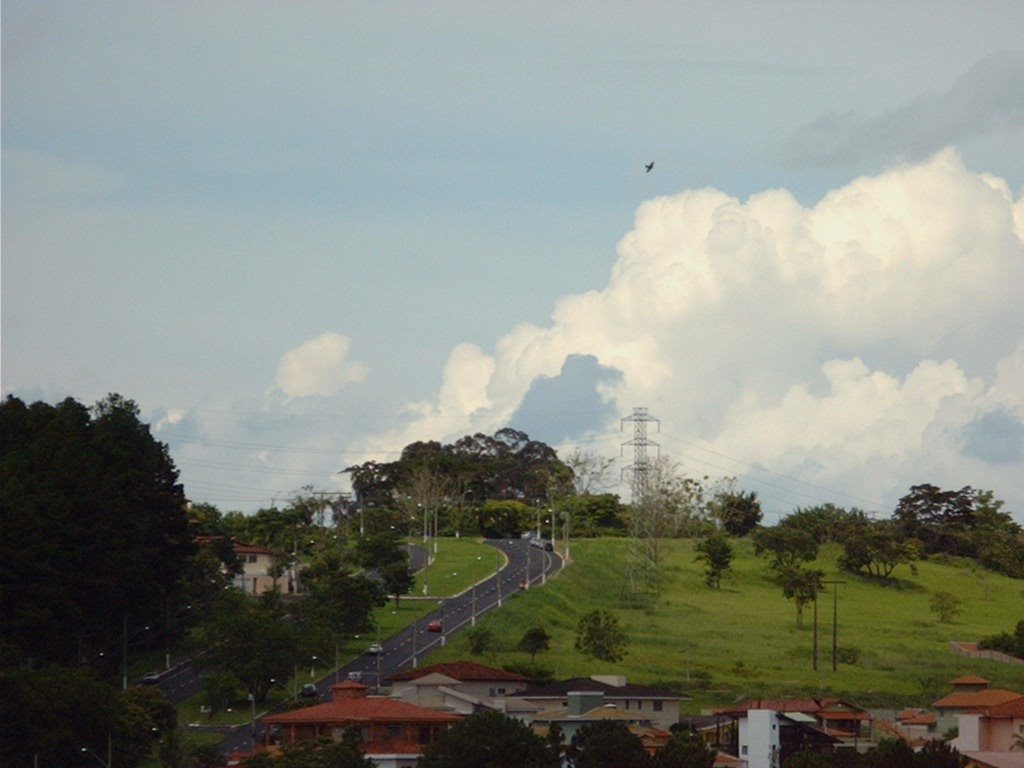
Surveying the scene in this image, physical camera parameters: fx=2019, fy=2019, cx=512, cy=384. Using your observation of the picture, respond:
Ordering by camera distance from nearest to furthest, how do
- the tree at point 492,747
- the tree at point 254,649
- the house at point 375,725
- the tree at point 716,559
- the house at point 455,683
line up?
the tree at point 492,747, the house at point 375,725, the house at point 455,683, the tree at point 254,649, the tree at point 716,559

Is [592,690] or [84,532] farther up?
[84,532]

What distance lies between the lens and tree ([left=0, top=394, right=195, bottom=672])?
103 metres

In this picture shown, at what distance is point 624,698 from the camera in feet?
365

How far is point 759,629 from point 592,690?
116 feet

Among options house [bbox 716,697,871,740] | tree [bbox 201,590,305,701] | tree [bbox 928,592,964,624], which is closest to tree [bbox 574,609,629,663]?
house [bbox 716,697,871,740]

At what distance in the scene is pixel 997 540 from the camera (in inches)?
7766

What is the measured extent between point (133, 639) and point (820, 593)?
65.2 meters

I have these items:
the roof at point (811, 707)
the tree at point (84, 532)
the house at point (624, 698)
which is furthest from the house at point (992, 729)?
the tree at point (84, 532)

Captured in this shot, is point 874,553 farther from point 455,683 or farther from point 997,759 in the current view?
point 997,759

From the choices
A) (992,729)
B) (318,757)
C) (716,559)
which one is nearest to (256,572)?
(716,559)

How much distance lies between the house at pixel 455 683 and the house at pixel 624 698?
136cm

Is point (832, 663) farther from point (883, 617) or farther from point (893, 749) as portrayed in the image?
point (893, 749)

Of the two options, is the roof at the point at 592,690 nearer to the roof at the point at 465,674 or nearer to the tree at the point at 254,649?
the roof at the point at 465,674

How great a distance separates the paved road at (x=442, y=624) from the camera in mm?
122125
